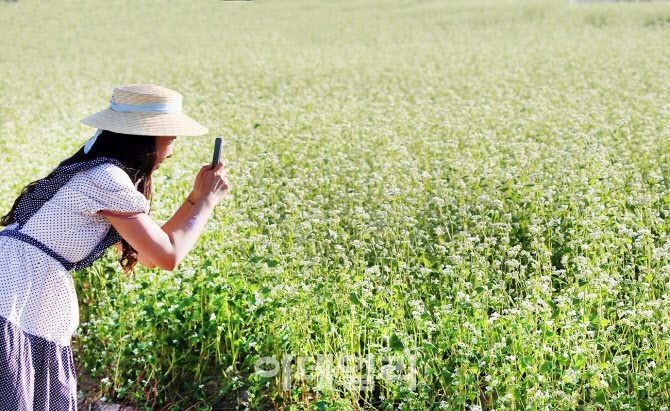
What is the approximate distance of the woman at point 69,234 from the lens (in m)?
2.43

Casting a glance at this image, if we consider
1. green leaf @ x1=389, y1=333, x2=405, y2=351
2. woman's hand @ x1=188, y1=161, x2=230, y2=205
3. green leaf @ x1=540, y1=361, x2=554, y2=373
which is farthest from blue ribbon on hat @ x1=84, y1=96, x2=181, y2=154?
green leaf @ x1=540, y1=361, x2=554, y2=373

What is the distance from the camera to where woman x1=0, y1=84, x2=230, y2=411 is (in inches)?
95.7

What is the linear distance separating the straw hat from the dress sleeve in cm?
20

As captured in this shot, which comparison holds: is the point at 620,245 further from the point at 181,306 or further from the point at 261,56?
the point at 261,56

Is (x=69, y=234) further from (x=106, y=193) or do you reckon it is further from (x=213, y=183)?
(x=213, y=183)

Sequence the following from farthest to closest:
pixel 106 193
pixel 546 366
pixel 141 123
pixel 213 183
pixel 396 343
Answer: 1. pixel 396 343
2. pixel 546 366
3. pixel 213 183
4. pixel 141 123
5. pixel 106 193

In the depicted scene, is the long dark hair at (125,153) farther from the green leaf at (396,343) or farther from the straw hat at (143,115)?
the green leaf at (396,343)

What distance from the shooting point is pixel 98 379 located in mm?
4410

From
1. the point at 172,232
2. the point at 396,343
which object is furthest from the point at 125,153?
the point at 396,343

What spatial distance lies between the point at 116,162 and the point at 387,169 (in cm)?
441

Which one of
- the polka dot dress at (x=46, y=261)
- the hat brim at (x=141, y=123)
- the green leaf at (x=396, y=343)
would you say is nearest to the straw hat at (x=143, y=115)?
the hat brim at (x=141, y=123)

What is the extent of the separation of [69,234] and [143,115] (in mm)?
567

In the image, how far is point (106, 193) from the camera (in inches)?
95.0

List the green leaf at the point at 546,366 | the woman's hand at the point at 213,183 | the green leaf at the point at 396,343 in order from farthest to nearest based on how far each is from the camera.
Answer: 1. the green leaf at the point at 396,343
2. the green leaf at the point at 546,366
3. the woman's hand at the point at 213,183
